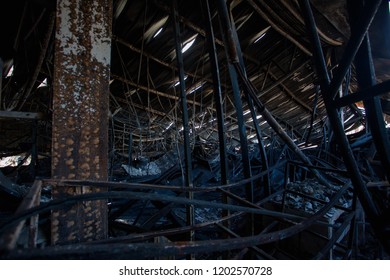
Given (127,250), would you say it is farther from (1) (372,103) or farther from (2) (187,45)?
(2) (187,45)

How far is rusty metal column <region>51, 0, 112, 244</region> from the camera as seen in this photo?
1494 mm

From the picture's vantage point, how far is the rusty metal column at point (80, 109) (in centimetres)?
149

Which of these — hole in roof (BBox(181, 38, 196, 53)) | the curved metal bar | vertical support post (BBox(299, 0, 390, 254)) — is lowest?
the curved metal bar

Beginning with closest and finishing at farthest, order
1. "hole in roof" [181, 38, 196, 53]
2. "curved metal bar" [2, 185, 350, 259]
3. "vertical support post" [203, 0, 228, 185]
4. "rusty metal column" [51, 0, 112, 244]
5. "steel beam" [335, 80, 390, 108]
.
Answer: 1. "curved metal bar" [2, 185, 350, 259]
2. "steel beam" [335, 80, 390, 108]
3. "rusty metal column" [51, 0, 112, 244]
4. "vertical support post" [203, 0, 228, 185]
5. "hole in roof" [181, 38, 196, 53]

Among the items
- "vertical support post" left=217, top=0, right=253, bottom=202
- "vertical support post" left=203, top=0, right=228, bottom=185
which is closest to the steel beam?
"vertical support post" left=217, top=0, right=253, bottom=202

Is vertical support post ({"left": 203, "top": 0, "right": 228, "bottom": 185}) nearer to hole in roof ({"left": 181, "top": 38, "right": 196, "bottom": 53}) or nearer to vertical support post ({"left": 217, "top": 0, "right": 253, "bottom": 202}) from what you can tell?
vertical support post ({"left": 217, "top": 0, "right": 253, "bottom": 202})

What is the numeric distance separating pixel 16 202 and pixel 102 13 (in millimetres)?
2352

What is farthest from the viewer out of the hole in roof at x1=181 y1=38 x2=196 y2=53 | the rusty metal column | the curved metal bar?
the hole in roof at x1=181 y1=38 x2=196 y2=53

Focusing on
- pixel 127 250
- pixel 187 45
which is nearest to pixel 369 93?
Result: pixel 127 250

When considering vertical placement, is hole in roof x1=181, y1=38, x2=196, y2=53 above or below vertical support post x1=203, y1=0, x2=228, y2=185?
above

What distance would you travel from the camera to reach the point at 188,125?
3051 mm

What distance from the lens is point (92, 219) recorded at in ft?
5.27

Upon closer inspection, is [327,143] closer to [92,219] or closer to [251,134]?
[92,219]

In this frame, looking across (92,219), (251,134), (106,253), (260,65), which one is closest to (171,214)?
(92,219)
